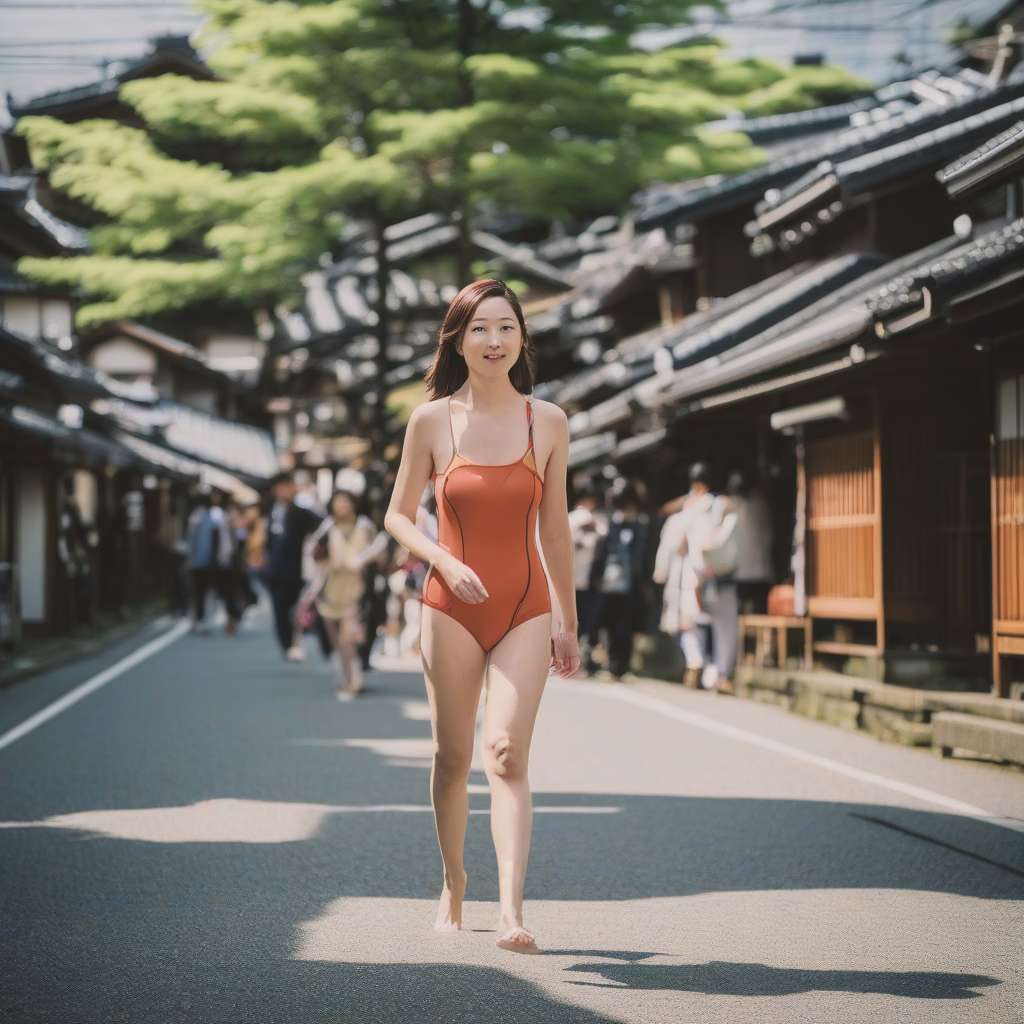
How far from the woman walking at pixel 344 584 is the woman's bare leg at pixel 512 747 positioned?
9.35 meters

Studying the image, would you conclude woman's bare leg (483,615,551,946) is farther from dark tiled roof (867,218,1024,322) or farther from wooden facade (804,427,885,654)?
wooden facade (804,427,885,654)

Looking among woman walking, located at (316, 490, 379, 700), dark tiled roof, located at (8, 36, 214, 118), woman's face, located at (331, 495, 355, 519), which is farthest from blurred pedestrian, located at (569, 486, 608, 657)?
dark tiled roof, located at (8, 36, 214, 118)

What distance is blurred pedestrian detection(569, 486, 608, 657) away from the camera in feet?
53.1

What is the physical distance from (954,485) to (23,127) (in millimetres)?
17831

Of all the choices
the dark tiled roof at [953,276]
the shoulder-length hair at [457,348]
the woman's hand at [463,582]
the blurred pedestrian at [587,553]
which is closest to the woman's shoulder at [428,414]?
the shoulder-length hair at [457,348]

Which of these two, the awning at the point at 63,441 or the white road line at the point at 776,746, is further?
the awning at the point at 63,441

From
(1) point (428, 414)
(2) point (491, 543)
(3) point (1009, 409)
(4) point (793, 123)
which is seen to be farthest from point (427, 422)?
(4) point (793, 123)

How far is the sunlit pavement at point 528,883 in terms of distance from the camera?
436cm

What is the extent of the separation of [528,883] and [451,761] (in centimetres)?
140

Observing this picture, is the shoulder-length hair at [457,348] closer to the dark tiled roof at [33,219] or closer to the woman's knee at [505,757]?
the woman's knee at [505,757]

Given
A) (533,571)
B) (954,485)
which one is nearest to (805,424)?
(954,485)

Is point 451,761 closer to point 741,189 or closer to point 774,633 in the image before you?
point 774,633

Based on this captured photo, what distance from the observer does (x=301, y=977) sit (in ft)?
14.9

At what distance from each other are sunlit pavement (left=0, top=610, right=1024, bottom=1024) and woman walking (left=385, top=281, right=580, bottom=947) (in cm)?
47
